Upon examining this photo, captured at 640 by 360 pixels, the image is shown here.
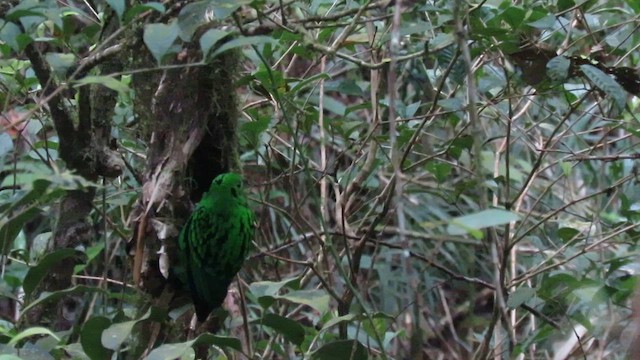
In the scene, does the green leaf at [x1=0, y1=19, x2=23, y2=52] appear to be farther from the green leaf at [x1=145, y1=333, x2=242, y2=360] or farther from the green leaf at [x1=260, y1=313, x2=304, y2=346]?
the green leaf at [x1=260, y1=313, x2=304, y2=346]

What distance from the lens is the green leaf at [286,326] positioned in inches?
94.1

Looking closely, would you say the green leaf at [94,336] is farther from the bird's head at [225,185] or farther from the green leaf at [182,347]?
the bird's head at [225,185]

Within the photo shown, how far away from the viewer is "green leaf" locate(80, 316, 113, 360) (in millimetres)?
2219

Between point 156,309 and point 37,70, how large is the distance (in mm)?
760

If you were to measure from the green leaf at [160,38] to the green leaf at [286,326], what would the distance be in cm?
81

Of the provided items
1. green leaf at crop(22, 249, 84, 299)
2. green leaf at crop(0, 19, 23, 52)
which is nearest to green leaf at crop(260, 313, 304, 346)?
green leaf at crop(22, 249, 84, 299)

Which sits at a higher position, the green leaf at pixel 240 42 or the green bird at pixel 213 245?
the green leaf at pixel 240 42

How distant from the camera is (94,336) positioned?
223 centimetres

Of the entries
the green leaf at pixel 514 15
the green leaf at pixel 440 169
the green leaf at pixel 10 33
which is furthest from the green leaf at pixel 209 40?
the green leaf at pixel 440 169

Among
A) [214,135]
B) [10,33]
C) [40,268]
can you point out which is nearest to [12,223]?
[40,268]

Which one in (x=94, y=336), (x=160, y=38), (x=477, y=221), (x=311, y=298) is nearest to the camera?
(x=477, y=221)

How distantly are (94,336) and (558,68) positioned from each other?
1460 mm

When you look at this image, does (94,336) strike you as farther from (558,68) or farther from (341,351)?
(558,68)

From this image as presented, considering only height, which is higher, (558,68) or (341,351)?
(558,68)
